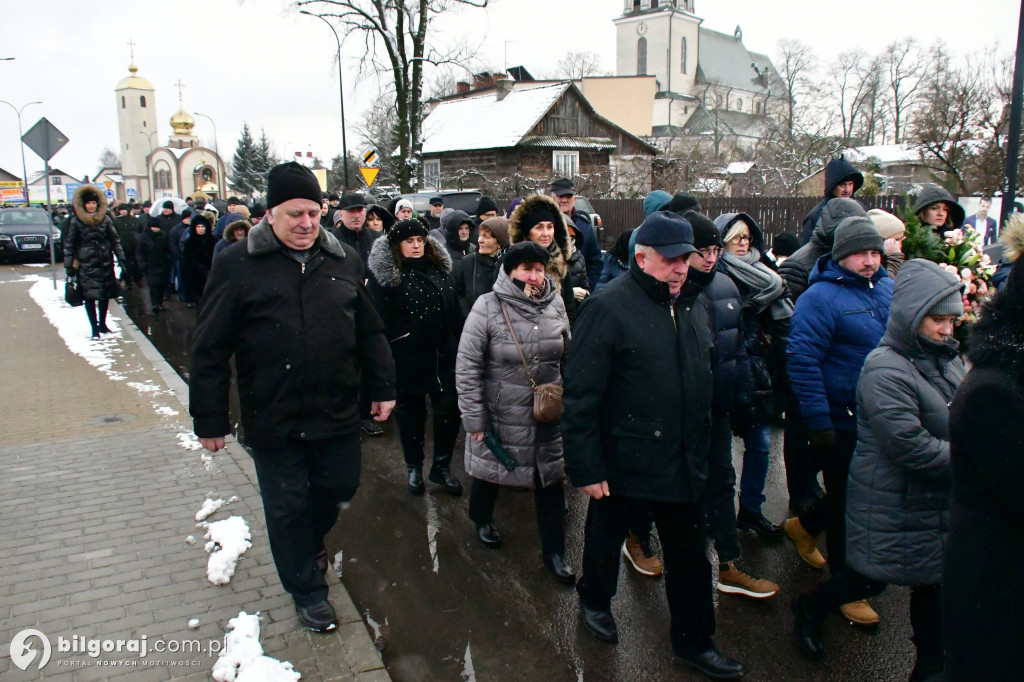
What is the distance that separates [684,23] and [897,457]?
90.4 meters

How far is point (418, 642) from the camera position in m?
3.62

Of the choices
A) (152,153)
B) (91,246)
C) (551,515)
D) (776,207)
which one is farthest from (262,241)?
(152,153)

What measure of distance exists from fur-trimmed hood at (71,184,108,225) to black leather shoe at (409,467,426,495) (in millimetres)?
7524

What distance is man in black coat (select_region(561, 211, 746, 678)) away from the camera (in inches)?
121

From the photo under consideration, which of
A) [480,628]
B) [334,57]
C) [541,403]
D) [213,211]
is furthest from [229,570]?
[334,57]

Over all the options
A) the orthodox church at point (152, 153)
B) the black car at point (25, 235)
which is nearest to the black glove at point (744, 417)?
the black car at point (25, 235)

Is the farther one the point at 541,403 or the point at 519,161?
the point at 519,161

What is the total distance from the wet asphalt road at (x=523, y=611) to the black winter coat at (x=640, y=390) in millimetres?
902

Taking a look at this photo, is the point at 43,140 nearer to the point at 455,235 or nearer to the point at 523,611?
the point at 455,235

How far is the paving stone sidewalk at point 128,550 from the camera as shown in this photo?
130 inches

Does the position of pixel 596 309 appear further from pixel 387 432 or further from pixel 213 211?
pixel 213 211

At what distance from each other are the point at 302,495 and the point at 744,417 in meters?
2.56

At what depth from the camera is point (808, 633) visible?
11.2 ft

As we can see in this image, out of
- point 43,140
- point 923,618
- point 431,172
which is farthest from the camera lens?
point 431,172
